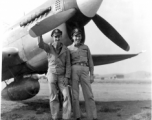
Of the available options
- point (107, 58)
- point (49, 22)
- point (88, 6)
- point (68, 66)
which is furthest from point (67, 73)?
point (107, 58)

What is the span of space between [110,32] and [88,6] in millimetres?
1987

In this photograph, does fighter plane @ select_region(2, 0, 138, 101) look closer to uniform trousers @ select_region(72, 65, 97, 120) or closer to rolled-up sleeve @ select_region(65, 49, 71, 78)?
rolled-up sleeve @ select_region(65, 49, 71, 78)

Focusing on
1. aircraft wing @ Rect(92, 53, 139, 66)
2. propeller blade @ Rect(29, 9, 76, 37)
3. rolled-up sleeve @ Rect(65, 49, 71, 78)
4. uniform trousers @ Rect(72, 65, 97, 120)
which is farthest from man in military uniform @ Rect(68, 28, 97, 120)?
aircraft wing @ Rect(92, 53, 139, 66)

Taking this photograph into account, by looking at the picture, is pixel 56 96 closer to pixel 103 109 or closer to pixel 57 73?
pixel 57 73

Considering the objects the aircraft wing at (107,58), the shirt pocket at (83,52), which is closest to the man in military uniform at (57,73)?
the shirt pocket at (83,52)

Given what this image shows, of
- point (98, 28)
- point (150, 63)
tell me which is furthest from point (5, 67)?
point (150, 63)

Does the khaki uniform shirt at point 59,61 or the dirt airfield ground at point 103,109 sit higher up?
the khaki uniform shirt at point 59,61

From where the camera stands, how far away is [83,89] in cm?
385

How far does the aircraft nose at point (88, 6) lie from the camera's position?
4355 millimetres

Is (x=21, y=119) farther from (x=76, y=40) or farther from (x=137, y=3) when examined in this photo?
(x=137, y=3)

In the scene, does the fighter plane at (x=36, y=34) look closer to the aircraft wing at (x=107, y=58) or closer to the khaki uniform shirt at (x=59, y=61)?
the khaki uniform shirt at (x=59, y=61)

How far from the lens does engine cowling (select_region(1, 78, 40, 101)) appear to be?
19.9 feet

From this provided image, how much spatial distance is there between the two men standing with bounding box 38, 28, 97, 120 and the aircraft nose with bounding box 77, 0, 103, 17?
2.75 feet

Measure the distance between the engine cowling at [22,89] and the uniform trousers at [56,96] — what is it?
2.64 metres
